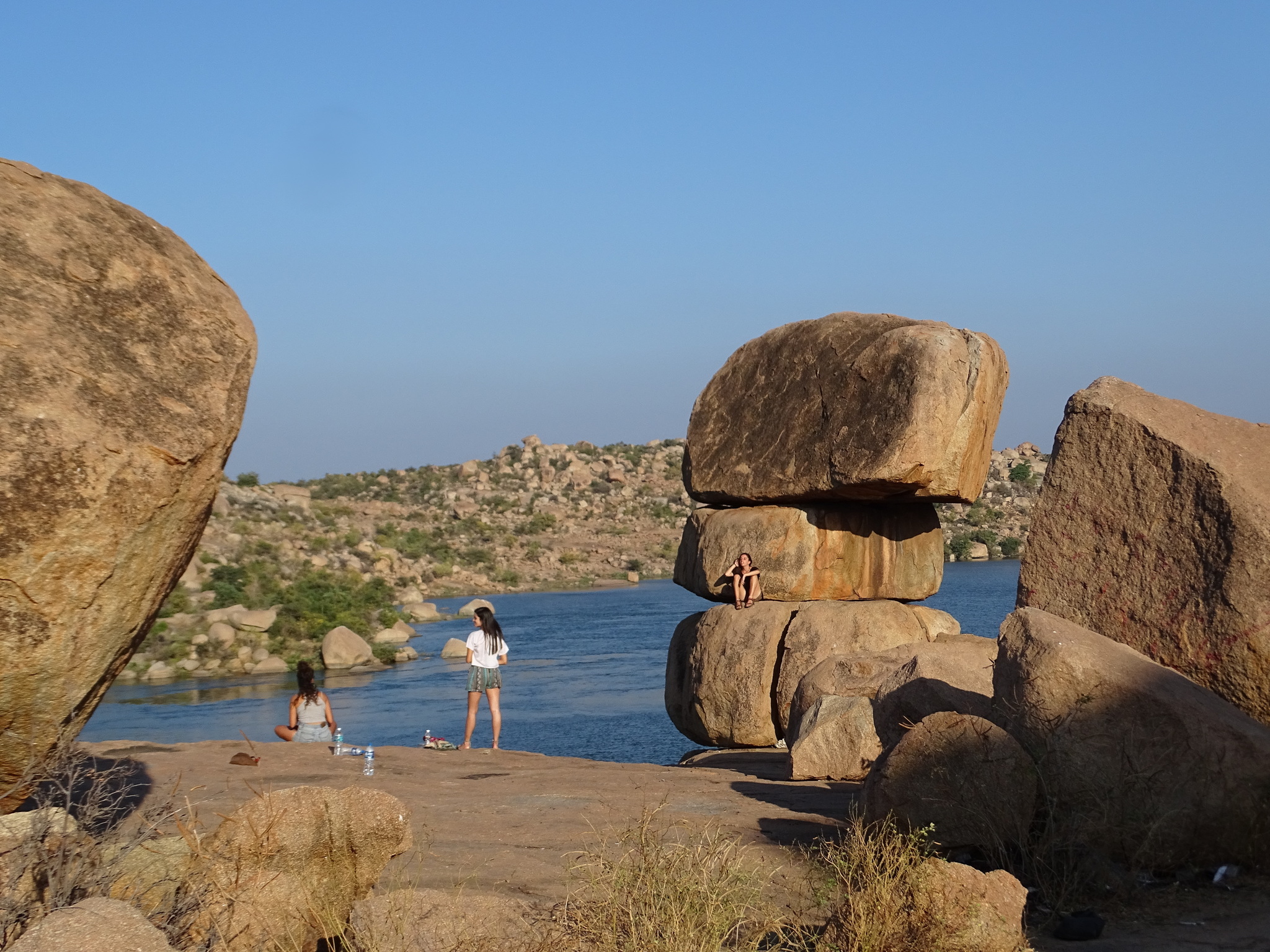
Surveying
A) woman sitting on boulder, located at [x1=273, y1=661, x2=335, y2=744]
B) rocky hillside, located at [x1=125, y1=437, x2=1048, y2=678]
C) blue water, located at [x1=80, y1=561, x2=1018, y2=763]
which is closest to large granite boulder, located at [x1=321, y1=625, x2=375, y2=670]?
rocky hillside, located at [x1=125, y1=437, x2=1048, y2=678]

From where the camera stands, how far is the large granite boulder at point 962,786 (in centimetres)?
585

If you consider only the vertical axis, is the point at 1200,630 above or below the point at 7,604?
below

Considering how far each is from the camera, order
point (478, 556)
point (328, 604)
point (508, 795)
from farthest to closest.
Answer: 1. point (478, 556)
2. point (328, 604)
3. point (508, 795)

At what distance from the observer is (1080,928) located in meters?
5.16

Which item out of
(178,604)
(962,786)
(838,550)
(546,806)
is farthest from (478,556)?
(962,786)

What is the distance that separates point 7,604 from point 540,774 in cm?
541

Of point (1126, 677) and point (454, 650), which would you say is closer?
point (1126, 677)

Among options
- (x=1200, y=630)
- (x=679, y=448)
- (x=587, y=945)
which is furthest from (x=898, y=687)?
(x=679, y=448)

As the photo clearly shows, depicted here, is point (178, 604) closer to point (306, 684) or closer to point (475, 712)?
point (306, 684)

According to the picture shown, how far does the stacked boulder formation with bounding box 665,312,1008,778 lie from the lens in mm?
12172

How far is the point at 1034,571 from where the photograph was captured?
786cm

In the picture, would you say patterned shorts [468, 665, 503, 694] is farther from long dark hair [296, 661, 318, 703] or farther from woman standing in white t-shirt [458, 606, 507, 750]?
long dark hair [296, 661, 318, 703]

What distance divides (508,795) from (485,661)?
A: 3.54m

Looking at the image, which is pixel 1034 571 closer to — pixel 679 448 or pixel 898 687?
pixel 898 687
